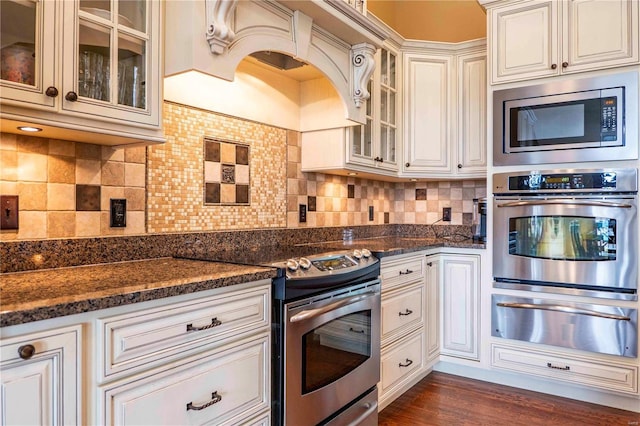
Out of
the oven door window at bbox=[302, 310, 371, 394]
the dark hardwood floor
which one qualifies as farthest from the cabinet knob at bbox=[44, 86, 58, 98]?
the dark hardwood floor

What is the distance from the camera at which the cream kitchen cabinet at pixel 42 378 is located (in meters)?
0.90

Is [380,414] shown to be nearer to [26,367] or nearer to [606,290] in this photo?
[606,290]

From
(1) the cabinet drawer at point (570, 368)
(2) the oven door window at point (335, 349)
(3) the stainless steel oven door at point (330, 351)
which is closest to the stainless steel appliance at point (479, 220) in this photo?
(1) the cabinet drawer at point (570, 368)

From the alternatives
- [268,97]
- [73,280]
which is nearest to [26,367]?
[73,280]

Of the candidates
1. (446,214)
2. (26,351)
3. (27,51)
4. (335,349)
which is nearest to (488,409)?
(335,349)

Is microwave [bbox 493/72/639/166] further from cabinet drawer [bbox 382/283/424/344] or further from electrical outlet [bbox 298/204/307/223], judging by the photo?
electrical outlet [bbox 298/204/307/223]

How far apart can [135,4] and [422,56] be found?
2207mm

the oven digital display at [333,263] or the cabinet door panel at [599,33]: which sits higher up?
the cabinet door panel at [599,33]

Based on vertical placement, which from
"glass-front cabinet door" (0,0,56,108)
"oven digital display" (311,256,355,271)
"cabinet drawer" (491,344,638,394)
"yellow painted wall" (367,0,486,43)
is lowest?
"cabinet drawer" (491,344,638,394)

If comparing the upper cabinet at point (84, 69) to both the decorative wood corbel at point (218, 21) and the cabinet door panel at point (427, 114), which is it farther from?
the cabinet door panel at point (427, 114)

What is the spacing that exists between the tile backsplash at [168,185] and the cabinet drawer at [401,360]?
90cm

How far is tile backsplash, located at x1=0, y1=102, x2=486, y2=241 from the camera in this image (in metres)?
1.47

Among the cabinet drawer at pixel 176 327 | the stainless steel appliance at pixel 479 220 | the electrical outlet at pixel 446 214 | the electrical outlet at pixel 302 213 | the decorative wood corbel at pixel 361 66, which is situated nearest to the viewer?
the cabinet drawer at pixel 176 327

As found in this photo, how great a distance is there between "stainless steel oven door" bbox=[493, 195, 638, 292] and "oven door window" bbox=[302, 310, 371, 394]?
1.18 meters
